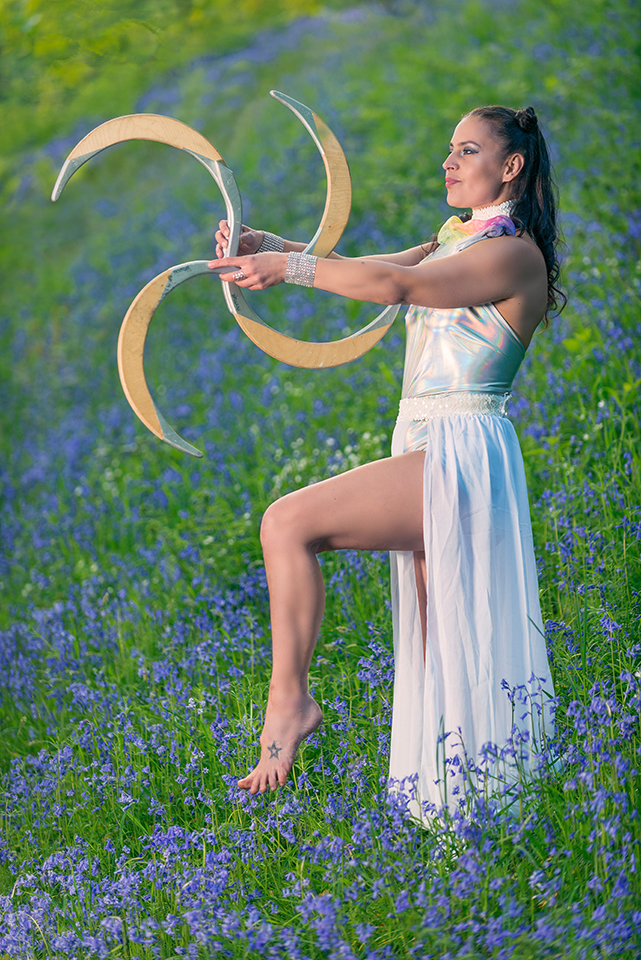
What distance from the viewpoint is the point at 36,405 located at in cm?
765

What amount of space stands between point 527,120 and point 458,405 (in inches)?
34.9

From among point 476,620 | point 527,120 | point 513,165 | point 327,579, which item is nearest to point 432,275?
point 513,165

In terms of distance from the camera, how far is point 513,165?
8.69ft

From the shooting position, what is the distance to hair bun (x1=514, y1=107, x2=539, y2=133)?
8.70ft

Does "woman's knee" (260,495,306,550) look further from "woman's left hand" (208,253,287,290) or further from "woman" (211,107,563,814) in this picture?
"woman's left hand" (208,253,287,290)

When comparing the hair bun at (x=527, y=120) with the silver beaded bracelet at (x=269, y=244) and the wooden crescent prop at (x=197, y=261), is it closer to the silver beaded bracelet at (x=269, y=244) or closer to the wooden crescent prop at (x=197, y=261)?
the wooden crescent prop at (x=197, y=261)

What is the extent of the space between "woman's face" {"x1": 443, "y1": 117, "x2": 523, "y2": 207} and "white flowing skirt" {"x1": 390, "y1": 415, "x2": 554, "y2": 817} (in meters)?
0.68

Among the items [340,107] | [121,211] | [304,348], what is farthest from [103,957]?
[121,211]

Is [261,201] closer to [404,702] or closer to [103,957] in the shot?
[404,702]

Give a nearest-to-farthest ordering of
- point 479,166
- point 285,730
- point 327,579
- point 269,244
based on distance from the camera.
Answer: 1. point 285,730
2. point 479,166
3. point 269,244
4. point 327,579

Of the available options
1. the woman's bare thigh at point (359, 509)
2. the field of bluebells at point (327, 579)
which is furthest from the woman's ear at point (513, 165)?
the field of bluebells at point (327, 579)

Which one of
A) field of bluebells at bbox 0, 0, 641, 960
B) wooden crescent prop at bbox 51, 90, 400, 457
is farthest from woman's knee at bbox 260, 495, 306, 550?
field of bluebells at bbox 0, 0, 641, 960

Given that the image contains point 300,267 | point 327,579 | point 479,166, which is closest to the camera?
point 300,267

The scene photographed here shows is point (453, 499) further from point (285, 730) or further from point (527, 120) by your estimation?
point (527, 120)
